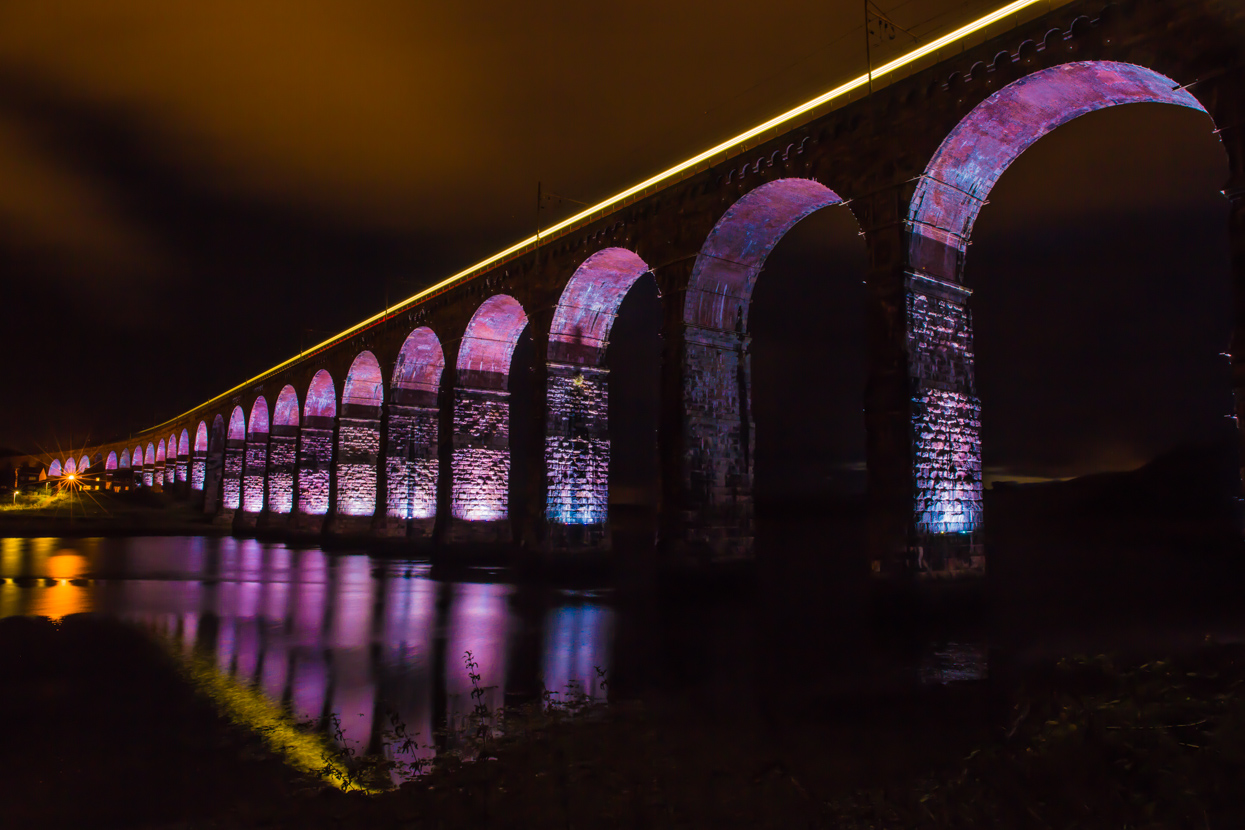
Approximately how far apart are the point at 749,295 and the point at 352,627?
10.4 meters

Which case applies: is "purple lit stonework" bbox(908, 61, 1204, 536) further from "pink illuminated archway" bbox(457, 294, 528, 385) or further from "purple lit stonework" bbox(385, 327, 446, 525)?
"purple lit stonework" bbox(385, 327, 446, 525)

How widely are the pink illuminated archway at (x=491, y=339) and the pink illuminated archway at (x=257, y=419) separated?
79.8 feet

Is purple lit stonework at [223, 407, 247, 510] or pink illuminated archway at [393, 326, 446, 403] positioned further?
purple lit stonework at [223, 407, 247, 510]

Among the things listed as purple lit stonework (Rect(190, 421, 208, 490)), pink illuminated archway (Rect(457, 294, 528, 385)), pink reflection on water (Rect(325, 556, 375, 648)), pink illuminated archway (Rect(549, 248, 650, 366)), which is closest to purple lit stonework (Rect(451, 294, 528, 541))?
pink illuminated archway (Rect(457, 294, 528, 385))

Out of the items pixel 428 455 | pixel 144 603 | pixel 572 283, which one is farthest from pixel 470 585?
pixel 428 455

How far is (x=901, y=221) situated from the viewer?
11.2 m

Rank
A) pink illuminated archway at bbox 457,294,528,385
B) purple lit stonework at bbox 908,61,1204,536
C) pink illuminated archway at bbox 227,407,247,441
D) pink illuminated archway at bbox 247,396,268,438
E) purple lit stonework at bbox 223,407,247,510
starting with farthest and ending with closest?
purple lit stonework at bbox 223,407,247,510, pink illuminated archway at bbox 227,407,247,441, pink illuminated archway at bbox 247,396,268,438, pink illuminated archway at bbox 457,294,528,385, purple lit stonework at bbox 908,61,1204,536

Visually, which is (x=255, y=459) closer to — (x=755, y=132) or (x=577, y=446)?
(x=577, y=446)

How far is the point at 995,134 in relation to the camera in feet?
36.2

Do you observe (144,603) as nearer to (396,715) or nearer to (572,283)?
(396,715)

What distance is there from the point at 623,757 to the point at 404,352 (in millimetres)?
23232

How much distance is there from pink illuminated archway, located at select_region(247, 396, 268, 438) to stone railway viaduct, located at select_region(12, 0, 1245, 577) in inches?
741

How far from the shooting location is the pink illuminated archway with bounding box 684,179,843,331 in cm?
1396

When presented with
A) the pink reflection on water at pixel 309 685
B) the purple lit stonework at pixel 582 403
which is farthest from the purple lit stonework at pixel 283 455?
the pink reflection on water at pixel 309 685
